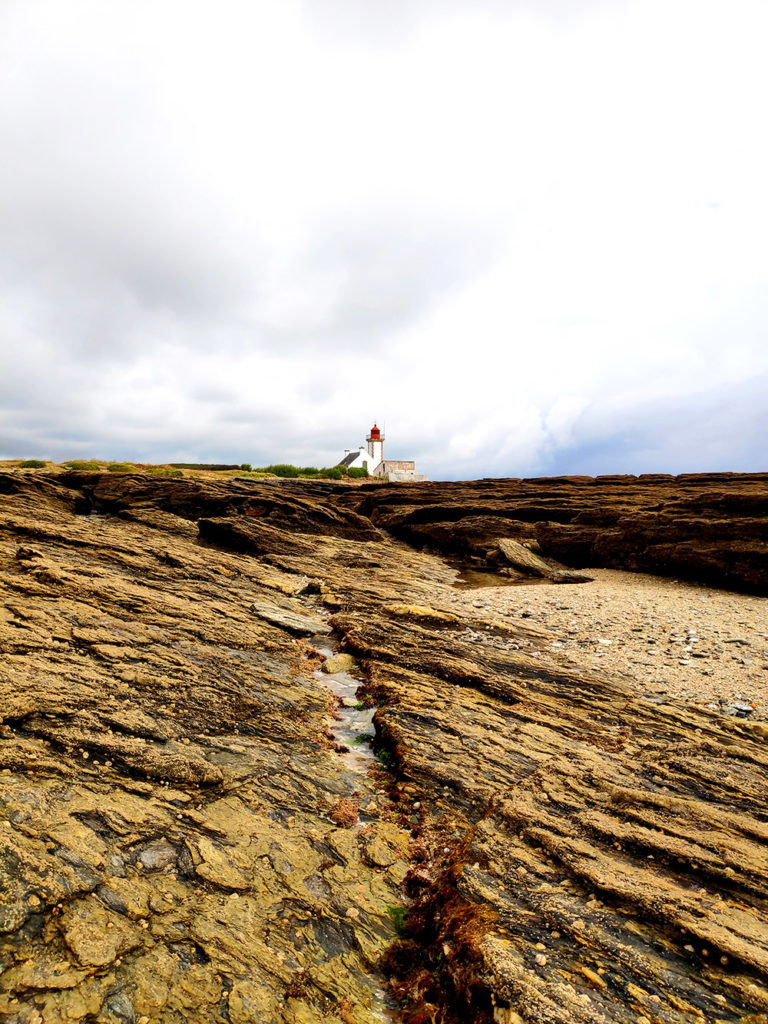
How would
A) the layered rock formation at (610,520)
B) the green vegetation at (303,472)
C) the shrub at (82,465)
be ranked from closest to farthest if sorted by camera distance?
the layered rock formation at (610,520)
the shrub at (82,465)
the green vegetation at (303,472)

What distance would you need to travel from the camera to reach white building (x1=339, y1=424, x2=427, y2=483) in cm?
8238

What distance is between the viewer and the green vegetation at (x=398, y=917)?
607 cm

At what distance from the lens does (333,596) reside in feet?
62.7

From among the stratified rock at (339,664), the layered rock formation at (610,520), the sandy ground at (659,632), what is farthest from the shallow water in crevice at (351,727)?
the layered rock formation at (610,520)

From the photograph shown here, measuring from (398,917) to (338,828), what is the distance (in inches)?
63.2

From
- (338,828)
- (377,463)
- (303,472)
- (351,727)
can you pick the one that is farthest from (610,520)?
(377,463)

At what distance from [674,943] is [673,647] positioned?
10717mm

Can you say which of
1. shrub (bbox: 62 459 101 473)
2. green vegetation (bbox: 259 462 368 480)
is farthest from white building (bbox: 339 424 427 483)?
shrub (bbox: 62 459 101 473)

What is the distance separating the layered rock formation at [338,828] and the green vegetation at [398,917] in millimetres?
93

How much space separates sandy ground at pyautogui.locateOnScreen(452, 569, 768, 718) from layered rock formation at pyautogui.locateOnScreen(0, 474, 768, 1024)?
1.57 metres

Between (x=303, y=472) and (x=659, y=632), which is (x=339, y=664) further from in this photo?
(x=303, y=472)

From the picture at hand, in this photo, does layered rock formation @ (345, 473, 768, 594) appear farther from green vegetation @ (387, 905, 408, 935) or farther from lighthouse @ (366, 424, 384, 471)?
lighthouse @ (366, 424, 384, 471)

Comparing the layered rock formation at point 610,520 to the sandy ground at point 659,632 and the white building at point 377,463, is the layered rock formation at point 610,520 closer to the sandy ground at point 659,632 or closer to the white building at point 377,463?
the sandy ground at point 659,632

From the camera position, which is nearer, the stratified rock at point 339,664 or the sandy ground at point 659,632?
the sandy ground at point 659,632
